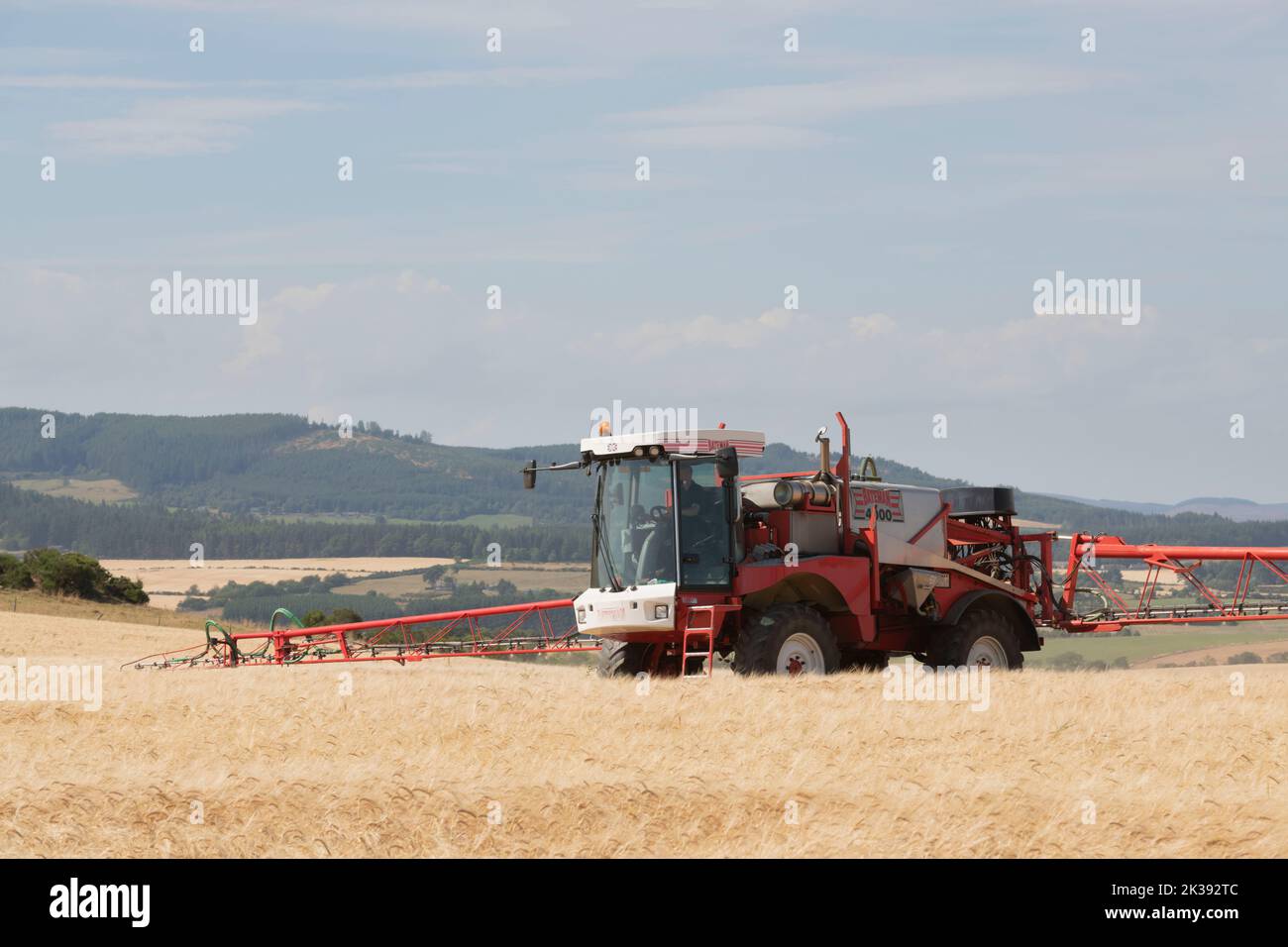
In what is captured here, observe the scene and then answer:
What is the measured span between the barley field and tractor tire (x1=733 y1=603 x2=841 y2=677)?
50 centimetres

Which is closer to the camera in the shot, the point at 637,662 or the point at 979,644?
the point at 637,662

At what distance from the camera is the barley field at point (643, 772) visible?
436 inches

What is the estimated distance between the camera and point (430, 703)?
17.0m

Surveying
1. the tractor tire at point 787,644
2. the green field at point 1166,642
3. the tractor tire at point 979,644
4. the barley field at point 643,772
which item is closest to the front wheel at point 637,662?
the barley field at point 643,772

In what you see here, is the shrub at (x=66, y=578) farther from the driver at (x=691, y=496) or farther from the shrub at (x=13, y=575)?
the driver at (x=691, y=496)

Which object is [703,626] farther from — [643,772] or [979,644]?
[643,772]

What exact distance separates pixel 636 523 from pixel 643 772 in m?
6.79

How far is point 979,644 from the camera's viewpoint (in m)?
21.9

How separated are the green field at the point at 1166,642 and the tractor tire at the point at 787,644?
1710 cm

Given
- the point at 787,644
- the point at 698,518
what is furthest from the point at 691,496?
the point at 787,644

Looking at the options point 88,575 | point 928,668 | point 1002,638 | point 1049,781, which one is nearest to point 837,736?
point 1049,781

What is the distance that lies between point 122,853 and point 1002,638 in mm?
14279

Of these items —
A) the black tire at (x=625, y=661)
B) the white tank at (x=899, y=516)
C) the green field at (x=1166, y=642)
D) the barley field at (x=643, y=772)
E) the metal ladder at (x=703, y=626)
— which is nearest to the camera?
the barley field at (x=643, y=772)

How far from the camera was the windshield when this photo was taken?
1916 cm
